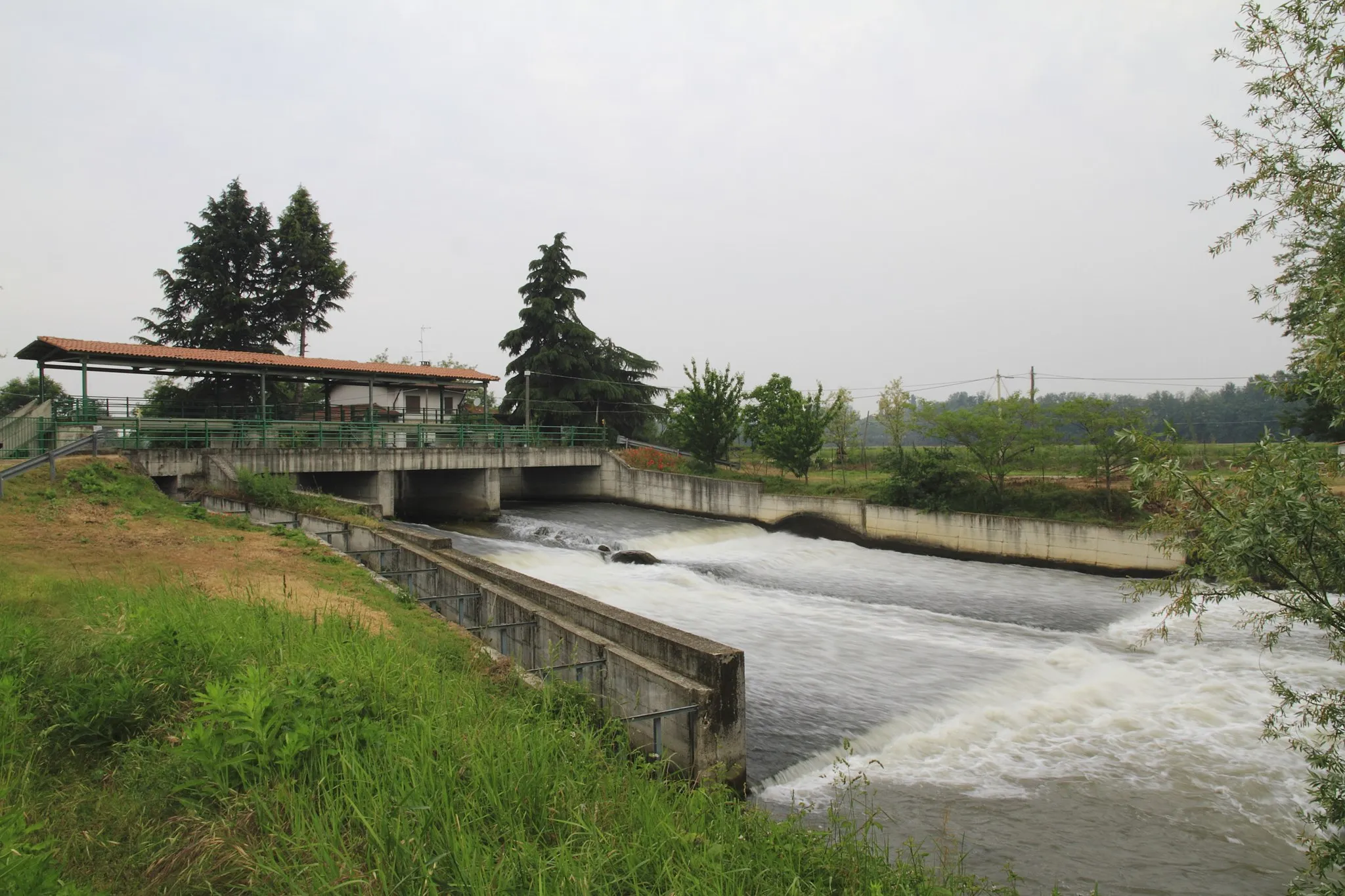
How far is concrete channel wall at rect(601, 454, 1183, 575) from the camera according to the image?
1895cm

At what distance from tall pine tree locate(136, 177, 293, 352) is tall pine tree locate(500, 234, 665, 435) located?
46.5 ft

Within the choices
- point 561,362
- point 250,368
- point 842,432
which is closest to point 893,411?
point 842,432

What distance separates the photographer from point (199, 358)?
2436 cm

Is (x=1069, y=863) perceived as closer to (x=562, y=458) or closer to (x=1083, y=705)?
(x=1083, y=705)

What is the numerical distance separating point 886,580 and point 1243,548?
1413cm

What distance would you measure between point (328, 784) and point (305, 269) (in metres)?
44.3

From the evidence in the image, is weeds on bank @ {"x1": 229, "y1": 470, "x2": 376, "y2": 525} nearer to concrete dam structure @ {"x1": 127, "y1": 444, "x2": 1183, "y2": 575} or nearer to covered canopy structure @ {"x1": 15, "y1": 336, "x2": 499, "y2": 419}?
concrete dam structure @ {"x1": 127, "y1": 444, "x2": 1183, "y2": 575}

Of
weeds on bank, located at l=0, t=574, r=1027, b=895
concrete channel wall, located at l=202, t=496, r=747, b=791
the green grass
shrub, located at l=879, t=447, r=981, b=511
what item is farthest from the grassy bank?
shrub, located at l=879, t=447, r=981, b=511

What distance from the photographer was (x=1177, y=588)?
597 centimetres

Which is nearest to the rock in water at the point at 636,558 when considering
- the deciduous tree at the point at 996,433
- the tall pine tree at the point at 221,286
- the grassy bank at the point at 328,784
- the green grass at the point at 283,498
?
the green grass at the point at 283,498

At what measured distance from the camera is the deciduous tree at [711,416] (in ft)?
103

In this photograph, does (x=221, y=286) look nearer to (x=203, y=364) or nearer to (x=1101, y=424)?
(x=203, y=364)

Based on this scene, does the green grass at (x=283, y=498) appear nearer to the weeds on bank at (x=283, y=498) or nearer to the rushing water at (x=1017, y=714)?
the weeds on bank at (x=283, y=498)

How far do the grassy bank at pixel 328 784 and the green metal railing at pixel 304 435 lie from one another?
53.1ft
